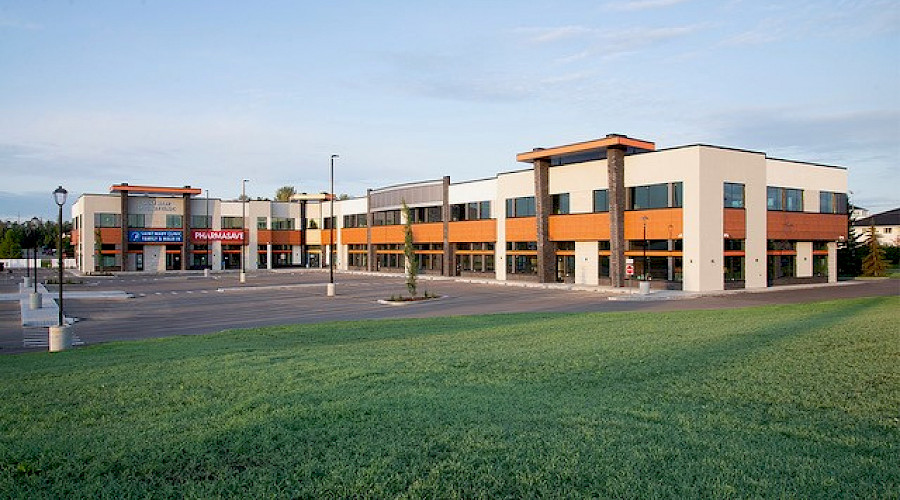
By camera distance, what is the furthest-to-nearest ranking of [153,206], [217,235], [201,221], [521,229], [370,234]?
[217,235] < [201,221] < [153,206] < [370,234] < [521,229]

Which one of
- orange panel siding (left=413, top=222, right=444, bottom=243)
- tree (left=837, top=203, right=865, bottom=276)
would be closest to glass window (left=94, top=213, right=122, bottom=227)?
orange panel siding (left=413, top=222, right=444, bottom=243)

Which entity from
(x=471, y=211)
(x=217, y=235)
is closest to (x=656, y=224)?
(x=471, y=211)

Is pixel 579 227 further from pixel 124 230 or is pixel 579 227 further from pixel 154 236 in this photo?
pixel 124 230

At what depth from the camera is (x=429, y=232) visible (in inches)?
2697

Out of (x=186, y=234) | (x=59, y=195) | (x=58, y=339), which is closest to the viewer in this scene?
(x=58, y=339)

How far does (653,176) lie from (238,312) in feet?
94.1

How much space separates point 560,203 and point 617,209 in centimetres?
711

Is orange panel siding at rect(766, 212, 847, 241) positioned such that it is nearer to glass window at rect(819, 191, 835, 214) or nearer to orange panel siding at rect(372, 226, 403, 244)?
glass window at rect(819, 191, 835, 214)

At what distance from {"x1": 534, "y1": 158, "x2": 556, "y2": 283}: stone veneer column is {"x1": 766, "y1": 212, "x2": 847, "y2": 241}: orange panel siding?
1602 centimetres

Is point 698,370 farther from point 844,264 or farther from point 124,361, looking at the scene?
point 844,264

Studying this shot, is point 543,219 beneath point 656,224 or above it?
above

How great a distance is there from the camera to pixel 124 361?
44.4ft

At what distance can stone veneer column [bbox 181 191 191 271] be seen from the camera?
281 feet

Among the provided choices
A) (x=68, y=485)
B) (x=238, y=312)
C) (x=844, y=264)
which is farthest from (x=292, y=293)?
(x=844, y=264)
